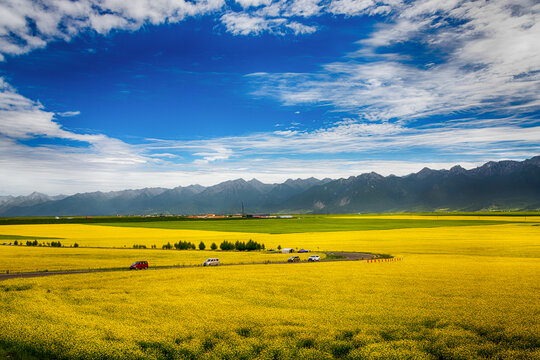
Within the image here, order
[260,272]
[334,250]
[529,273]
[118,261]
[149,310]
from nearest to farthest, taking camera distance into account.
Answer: [149,310]
[529,273]
[260,272]
[118,261]
[334,250]

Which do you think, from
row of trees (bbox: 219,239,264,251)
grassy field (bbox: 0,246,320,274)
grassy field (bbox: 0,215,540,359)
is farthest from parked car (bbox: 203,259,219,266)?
row of trees (bbox: 219,239,264,251)

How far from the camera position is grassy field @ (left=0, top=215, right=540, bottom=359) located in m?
17.4

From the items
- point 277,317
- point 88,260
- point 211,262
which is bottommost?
point 211,262

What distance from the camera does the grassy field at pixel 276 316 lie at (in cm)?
1736

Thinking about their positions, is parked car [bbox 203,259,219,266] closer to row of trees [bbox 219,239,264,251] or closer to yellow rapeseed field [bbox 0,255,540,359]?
yellow rapeseed field [bbox 0,255,540,359]

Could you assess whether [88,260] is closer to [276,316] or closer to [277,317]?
[276,316]

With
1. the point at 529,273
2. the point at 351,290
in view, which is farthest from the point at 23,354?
the point at 529,273

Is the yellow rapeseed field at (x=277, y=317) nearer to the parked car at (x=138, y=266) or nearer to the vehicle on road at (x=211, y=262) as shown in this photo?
the parked car at (x=138, y=266)

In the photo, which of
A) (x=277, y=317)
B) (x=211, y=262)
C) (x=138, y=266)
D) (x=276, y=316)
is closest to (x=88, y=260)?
(x=138, y=266)

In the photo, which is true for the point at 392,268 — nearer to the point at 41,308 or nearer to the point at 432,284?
the point at 432,284

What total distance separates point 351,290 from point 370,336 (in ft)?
39.5

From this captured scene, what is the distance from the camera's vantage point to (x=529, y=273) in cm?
3816

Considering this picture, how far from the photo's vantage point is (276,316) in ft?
74.0

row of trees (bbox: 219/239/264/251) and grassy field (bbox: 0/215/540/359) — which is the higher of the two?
grassy field (bbox: 0/215/540/359)
